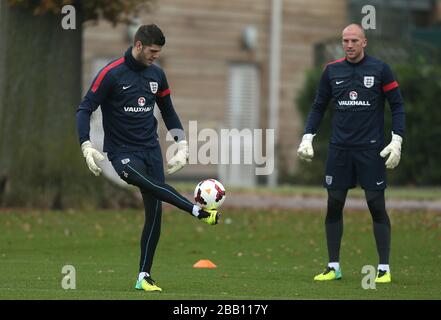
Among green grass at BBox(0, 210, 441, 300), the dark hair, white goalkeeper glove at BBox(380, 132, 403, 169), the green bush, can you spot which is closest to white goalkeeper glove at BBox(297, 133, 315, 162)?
white goalkeeper glove at BBox(380, 132, 403, 169)

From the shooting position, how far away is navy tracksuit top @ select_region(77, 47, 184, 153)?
11.1 meters

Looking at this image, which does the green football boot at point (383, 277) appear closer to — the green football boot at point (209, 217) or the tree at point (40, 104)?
the green football boot at point (209, 217)

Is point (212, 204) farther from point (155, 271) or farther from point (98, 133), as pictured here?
point (98, 133)

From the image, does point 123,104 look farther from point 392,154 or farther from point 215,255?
point 215,255

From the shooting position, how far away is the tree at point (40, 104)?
20.3m

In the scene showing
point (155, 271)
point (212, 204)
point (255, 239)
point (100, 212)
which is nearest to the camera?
point (212, 204)

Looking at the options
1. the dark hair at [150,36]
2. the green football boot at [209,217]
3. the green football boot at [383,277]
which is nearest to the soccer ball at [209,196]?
the green football boot at [209,217]

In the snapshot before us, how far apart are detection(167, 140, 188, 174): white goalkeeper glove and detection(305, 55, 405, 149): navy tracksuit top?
5.07ft

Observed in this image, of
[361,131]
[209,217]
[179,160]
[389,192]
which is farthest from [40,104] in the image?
[209,217]

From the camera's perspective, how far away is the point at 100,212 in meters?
20.3

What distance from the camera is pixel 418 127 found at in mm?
30078

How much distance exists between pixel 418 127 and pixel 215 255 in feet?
51.5

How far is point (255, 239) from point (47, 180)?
183 inches
